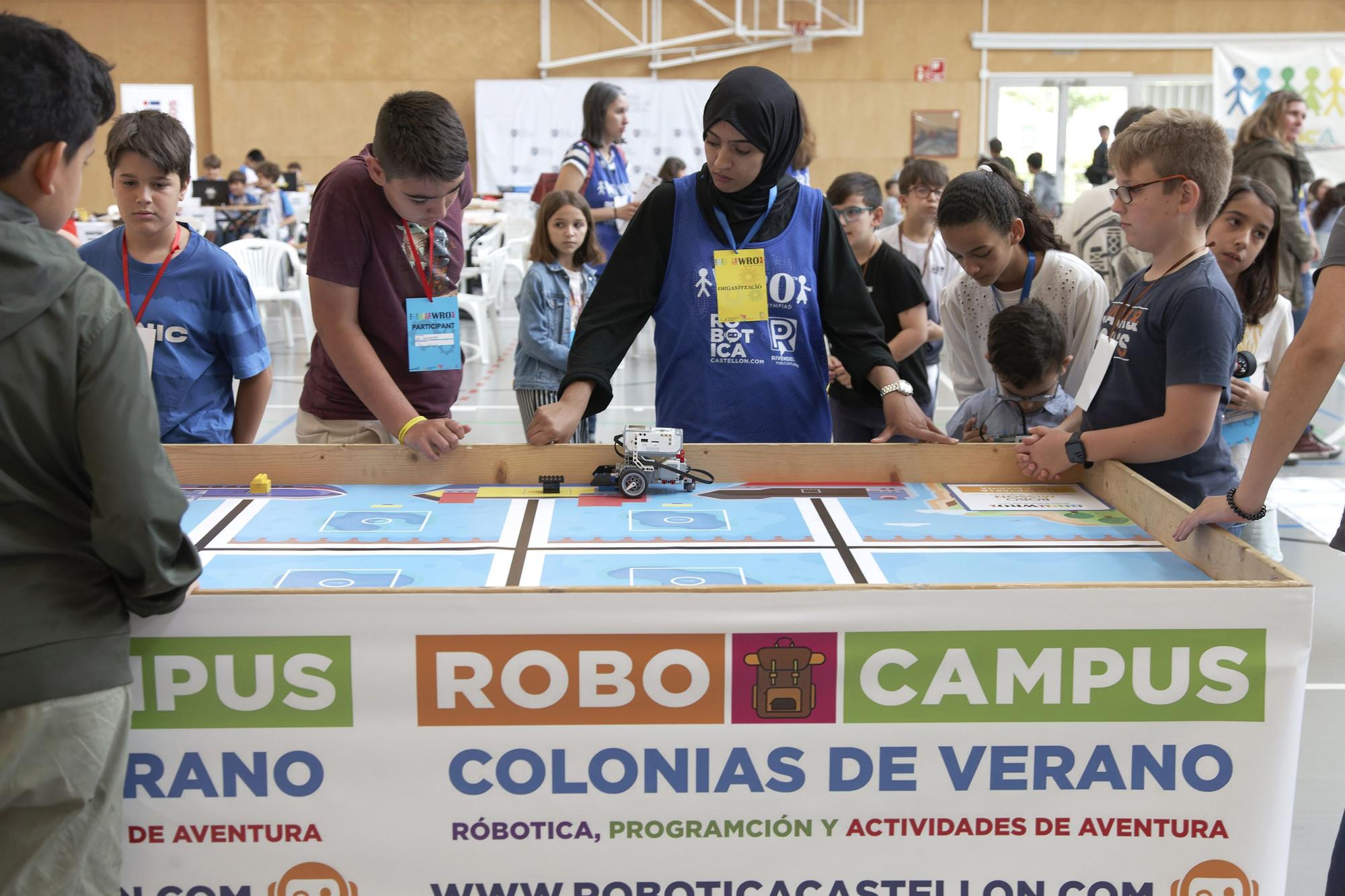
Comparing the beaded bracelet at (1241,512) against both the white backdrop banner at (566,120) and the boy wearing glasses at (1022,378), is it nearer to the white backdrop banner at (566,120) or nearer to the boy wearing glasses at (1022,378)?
the boy wearing glasses at (1022,378)

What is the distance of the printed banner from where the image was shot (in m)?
1.33

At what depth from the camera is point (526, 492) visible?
6.20 feet

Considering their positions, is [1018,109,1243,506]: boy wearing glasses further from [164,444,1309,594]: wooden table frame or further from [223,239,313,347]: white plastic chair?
[223,239,313,347]: white plastic chair

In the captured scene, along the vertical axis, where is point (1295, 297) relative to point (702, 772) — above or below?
above

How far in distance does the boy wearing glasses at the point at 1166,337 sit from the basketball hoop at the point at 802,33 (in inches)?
535

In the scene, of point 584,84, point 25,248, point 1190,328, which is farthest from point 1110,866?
point 584,84

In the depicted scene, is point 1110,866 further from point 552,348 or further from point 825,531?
point 552,348

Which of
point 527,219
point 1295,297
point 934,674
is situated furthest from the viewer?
point 527,219

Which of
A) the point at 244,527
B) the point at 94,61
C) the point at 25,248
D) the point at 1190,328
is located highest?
the point at 94,61

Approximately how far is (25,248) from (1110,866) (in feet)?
4.52

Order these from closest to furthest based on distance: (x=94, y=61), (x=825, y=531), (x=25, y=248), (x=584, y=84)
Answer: (x=25, y=248) < (x=94, y=61) < (x=825, y=531) < (x=584, y=84)

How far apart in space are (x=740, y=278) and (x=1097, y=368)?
614 mm

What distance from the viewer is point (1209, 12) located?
1446 centimetres

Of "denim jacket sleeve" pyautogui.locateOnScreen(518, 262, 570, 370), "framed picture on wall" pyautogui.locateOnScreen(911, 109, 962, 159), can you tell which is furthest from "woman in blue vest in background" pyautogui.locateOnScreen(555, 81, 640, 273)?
"framed picture on wall" pyautogui.locateOnScreen(911, 109, 962, 159)
